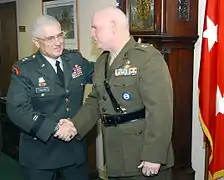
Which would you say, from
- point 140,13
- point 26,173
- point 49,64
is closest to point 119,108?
point 49,64

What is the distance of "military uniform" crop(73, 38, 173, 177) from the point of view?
1896 mm

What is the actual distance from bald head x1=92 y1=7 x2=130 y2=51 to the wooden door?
413cm

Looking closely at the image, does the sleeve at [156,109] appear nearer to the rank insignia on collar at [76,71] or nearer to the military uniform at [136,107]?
the military uniform at [136,107]

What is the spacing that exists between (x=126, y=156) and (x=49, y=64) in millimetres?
736

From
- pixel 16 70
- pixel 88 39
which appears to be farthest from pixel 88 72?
pixel 88 39

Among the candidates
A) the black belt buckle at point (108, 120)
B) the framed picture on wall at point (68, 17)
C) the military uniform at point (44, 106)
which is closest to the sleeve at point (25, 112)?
the military uniform at point (44, 106)

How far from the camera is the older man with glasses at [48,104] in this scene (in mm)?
2174

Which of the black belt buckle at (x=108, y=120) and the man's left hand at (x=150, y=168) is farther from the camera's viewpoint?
the black belt buckle at (x=108, y=120)

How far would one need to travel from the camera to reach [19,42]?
5738 millimetres

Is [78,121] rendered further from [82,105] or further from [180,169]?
[180,169]

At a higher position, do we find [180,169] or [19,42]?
[19,42]

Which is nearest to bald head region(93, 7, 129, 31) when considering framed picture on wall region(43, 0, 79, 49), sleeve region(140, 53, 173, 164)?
sleeve region(140, 53, 173, 164)

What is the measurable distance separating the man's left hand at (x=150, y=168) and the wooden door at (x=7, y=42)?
4403mm

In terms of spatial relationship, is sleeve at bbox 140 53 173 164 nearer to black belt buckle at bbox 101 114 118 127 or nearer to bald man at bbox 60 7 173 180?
bald man at bbox 60 7 173 180
